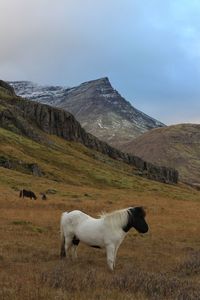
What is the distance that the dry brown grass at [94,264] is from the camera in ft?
34.0

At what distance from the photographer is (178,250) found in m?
20.8

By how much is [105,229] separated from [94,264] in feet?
4.38

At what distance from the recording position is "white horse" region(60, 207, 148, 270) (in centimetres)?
1557

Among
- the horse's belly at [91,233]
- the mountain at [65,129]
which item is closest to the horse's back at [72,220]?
the horse's belly at [91,233]

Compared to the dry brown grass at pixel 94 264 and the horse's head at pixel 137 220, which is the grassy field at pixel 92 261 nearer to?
the dry brown grass at pixel 94 264

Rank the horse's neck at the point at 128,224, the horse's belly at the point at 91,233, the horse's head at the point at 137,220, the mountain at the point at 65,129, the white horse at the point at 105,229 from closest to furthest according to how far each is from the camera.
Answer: the white horse at the point at 105,229 → the horse's belly at the point at 91,233 → the horse's neck at the point at 128,224 → the horse's head at the point at 137,220 → the mountain at the point at 65,129

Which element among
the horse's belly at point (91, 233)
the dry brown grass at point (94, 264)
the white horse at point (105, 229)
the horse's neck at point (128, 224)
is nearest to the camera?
the dry brown grass at point (94, 264)

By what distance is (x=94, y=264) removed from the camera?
632 inches

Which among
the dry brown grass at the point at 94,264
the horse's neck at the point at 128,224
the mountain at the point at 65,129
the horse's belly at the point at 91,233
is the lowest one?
the dry brown grass at the point at 94,264

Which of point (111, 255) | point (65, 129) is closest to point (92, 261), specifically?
point (111, 255)

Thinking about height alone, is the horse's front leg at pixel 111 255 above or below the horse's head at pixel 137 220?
below

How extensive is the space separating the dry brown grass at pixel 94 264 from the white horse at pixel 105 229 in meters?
0.62

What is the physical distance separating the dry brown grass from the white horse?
62 centimetres

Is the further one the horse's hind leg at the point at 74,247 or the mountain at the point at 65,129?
the mountain at the point at 65,129
